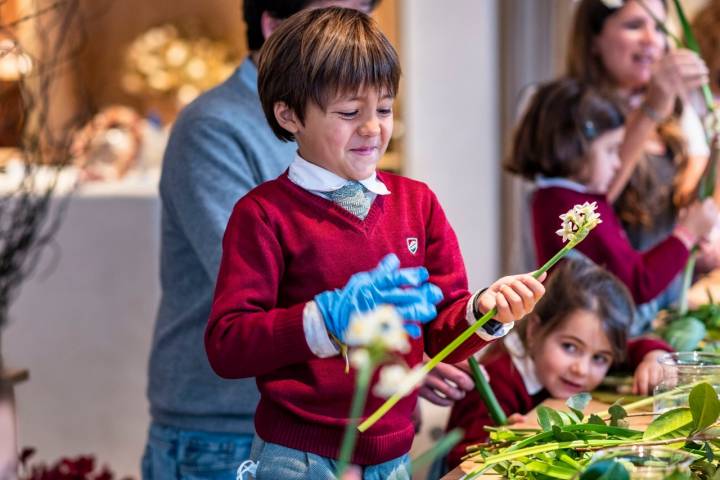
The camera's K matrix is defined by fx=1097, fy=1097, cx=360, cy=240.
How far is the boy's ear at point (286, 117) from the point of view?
1.20 meters

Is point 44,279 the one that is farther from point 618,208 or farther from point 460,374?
point 460,374

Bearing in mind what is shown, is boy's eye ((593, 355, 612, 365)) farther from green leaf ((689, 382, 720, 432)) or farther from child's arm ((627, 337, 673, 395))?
green leaf ((689, 382, 720, 432))

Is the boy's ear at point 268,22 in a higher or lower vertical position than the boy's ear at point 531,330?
higher

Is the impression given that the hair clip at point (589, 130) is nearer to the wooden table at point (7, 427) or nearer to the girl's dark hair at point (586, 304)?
the girl's dark hair at point (586, 304)

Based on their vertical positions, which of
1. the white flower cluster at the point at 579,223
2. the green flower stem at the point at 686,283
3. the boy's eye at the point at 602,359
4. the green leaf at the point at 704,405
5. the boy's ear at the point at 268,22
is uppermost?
the boy's ear at the point at 268,22

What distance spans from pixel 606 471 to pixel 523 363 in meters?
0.78

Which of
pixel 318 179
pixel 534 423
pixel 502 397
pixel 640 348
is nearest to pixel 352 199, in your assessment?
pixel 318 179

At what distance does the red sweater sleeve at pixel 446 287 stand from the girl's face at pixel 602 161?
34.7 inches

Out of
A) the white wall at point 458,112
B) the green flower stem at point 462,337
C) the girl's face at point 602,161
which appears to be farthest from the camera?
the white wall at point 458,112

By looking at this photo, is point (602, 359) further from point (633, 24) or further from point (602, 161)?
point (633, 24)

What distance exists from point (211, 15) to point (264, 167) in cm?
480

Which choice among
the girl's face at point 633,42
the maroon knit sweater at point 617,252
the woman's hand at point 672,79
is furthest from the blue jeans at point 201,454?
the girl's face at point 633,42

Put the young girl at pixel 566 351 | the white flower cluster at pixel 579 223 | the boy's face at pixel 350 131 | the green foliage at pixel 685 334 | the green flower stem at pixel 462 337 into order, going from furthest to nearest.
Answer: the green foliage at pixel 685 334
the young girl at pixel 566 351
the boy's face at pixel 350 131
the white flower cluster at pixel 579 223
the green flower stem at pixel 462 337

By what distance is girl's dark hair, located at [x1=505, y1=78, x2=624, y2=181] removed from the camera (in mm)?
2104
